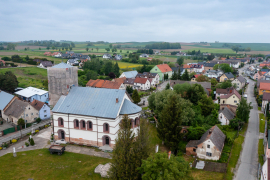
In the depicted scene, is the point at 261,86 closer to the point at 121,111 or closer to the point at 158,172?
the point at 121,111

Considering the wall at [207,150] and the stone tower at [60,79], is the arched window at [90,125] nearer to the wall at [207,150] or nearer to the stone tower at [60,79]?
the stone tower at [60,79]

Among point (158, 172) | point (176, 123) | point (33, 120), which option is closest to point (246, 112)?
point (176, 123)

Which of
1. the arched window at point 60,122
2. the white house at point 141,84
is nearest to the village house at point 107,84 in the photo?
the white house at point 141,84

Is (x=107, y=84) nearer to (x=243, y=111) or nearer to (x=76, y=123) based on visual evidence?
(x=76, y=123)

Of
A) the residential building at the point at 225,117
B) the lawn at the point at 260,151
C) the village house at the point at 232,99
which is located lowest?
the lawn at the point at 260,151

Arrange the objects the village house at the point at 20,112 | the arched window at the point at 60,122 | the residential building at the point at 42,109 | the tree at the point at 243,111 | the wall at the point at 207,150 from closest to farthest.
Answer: the wall at the point at 207,150
the arched window at the point at 60,122
the tree at the point at 243,111
the village house at the point at 20,112
the residential building at the point at 42,109

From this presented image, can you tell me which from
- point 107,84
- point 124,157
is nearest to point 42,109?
point 107,84
